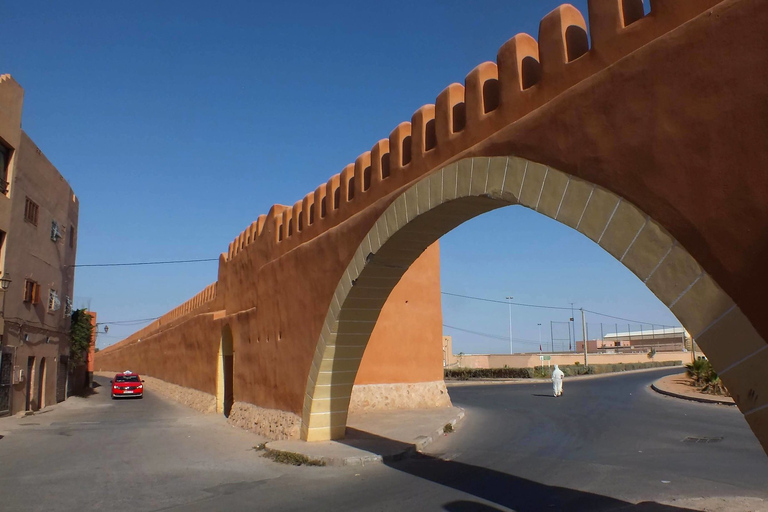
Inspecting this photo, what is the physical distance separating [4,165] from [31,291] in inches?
167

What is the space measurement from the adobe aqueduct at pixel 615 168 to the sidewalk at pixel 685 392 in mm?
13006

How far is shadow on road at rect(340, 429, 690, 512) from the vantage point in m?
6.57

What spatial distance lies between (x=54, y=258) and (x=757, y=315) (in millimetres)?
23456

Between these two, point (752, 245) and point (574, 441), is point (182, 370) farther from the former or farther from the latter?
point (752, 245)

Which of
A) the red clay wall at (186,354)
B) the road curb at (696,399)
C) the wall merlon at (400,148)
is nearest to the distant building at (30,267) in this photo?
the red clay wall at (186,354)

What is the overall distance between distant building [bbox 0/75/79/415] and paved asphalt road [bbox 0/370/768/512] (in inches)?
127

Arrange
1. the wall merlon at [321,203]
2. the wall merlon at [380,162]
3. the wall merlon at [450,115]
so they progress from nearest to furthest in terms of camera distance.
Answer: the wall merlon at [450,115], the wall merlon at [380,162], the wall merlon at [321,203]

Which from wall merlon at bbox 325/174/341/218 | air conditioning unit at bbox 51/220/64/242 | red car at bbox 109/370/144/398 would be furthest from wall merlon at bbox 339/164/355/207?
red car at bbox 109/370/144/398

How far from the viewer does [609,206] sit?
510cm

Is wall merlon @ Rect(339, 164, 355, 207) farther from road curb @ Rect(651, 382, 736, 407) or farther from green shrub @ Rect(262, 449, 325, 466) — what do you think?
road curb @ Rect(651, 382, 736, 407)

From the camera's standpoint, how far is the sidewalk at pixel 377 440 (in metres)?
9.88

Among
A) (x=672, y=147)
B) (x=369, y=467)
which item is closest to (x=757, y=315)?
(x=672, y=147)

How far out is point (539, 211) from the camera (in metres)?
5.96

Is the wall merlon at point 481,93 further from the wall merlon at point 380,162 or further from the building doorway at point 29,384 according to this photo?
the building doorway at point 29,384
